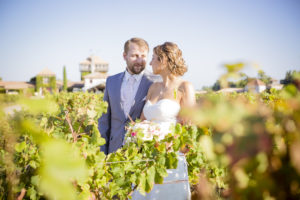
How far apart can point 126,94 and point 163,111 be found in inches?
32.2

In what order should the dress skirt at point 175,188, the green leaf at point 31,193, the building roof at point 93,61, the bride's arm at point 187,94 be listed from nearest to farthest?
the green leaf at point 31,193 < the dress skirt at point 175,188 < the bride's arm at point 187,94 < the building roof at point 93,61

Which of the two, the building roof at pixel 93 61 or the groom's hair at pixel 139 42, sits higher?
the building roof at pixel 93 61

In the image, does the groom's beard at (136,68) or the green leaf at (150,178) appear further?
the groom's beard at (136,68)

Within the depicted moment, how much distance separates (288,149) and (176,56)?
116 inches

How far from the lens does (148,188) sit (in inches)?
57.5

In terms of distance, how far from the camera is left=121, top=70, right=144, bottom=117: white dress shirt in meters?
3.60

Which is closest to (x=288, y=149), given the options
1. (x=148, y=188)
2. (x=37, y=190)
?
(x=148, y=188)

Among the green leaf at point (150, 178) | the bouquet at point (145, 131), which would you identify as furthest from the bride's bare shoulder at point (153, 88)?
the green leaf at point (150, 178)

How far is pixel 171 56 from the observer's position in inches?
133

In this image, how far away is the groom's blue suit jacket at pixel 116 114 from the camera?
354 cm

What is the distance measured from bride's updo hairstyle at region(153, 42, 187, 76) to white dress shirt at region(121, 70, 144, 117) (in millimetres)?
617

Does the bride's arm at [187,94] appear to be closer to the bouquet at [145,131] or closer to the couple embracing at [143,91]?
the couple embracing at [143,91]

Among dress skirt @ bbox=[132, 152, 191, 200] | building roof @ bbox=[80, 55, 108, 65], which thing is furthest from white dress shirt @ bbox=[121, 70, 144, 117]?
building roof @ bbox=[80, 55, 108, 65]

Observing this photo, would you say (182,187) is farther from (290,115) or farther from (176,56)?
(290,115)
